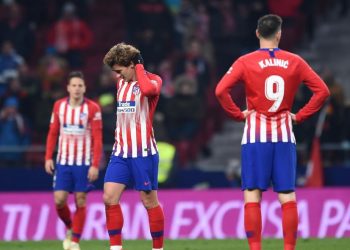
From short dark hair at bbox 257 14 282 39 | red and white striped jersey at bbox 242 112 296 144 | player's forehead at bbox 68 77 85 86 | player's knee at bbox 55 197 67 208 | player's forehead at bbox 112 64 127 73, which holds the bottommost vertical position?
player's knee at bbox 55 197 67 208

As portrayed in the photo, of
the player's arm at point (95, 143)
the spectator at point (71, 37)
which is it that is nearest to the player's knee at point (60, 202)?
the player's arm at point (95, 143)

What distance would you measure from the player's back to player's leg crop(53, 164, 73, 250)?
4.59 metres

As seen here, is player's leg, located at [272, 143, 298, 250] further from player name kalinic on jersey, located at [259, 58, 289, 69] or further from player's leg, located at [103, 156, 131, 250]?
player's leg, located at [103, 156, 131, 250]

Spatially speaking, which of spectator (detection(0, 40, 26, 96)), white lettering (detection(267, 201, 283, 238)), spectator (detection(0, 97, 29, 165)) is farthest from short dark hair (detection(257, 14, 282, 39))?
spectator (detection(0, 40, 26, 96))

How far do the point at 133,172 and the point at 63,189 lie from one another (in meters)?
3.34

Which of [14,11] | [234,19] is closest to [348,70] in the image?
[234,19]

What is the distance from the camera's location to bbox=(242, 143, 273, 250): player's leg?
39.8ft

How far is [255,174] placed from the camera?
12.2m

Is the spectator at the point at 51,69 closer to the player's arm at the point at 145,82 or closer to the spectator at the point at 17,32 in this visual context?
the spectator at the point at 17,32

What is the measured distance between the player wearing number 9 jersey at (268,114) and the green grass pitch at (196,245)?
331 centimetres

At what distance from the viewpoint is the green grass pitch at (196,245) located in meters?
15.7

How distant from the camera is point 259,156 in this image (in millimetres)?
12219

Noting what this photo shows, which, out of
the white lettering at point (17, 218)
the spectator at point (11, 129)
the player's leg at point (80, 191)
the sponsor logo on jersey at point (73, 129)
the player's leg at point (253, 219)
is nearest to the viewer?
the player's leg at point (253, 219)

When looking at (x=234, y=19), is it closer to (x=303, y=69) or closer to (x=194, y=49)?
(x=194, y=49)
